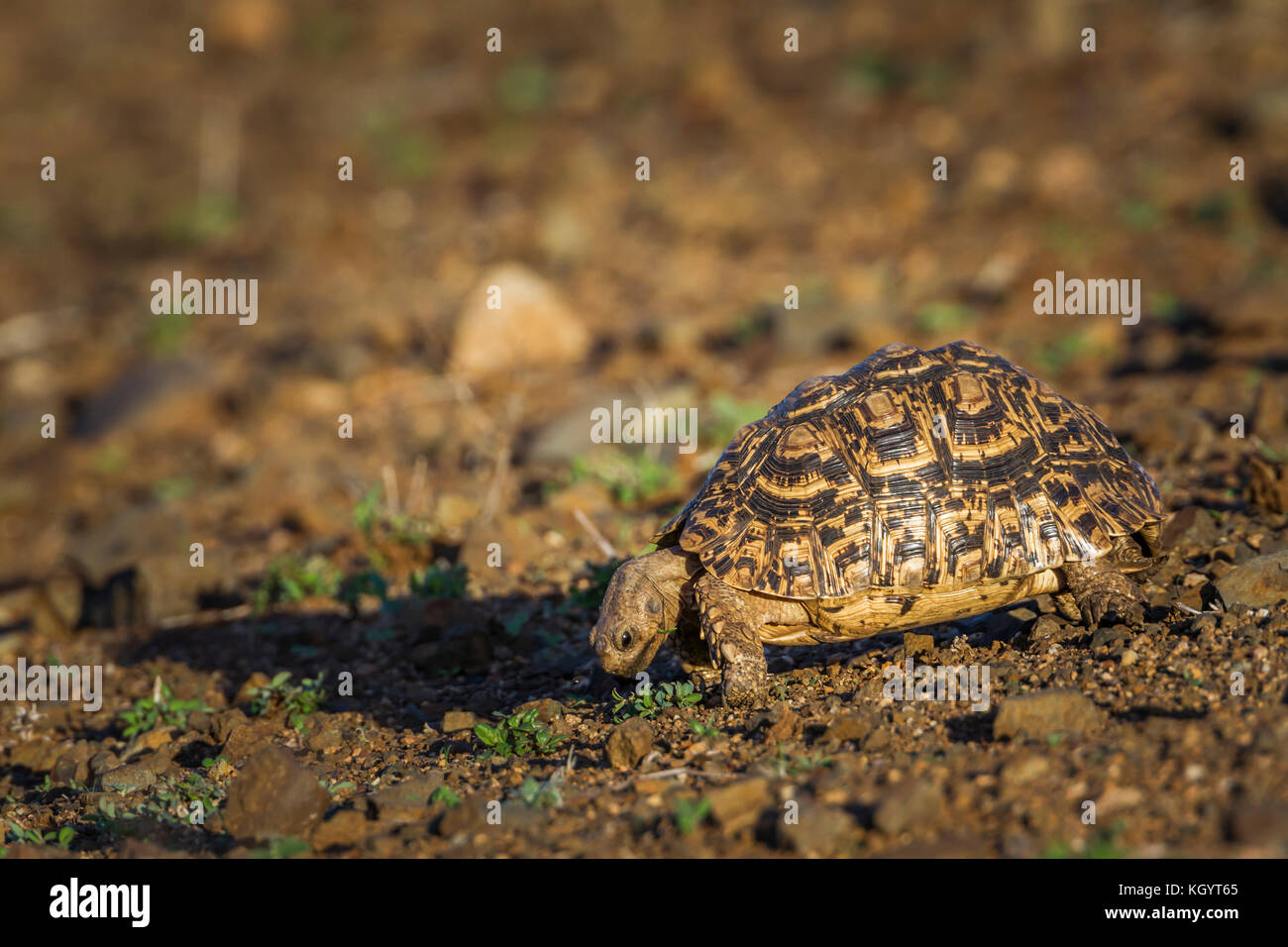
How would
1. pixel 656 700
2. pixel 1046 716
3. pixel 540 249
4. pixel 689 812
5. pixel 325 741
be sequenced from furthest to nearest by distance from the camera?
pixel 540 249 → pixel 325 741 → pixel 656 700 → pixel 1046 716 → pixel 689 812

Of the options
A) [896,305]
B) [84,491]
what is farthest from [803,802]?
[84,491]

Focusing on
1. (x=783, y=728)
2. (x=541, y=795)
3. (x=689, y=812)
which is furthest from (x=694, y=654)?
(x=689, y=812)

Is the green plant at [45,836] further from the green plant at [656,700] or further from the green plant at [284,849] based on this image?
the green plant at [656,700]

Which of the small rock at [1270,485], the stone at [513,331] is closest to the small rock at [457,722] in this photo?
the small rock at [1270,485]

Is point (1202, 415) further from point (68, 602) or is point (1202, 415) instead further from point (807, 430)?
point (68, 602)

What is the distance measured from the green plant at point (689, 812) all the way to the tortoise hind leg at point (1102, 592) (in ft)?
6.96

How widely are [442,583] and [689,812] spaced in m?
3.52

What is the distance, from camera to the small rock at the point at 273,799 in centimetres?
435

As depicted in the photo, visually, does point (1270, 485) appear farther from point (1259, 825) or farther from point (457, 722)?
point (457, 722)

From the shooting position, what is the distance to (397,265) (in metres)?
15.2

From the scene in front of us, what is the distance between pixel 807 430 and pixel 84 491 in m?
8.98

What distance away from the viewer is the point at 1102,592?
515cm
